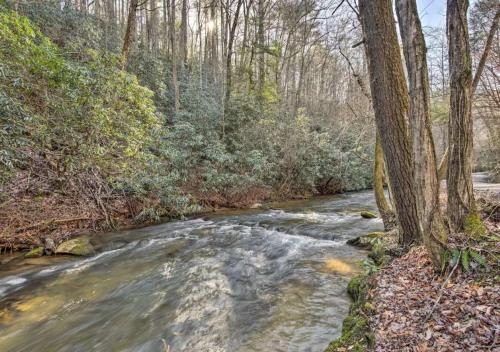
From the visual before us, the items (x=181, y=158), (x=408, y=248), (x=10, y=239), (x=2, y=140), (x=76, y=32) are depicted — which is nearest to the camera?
(x=408, y=248)

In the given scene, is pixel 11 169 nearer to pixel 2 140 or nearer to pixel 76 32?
pixel 2 140

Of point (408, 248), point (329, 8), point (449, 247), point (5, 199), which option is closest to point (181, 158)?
point (5, 199)

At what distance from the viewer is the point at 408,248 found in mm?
4254

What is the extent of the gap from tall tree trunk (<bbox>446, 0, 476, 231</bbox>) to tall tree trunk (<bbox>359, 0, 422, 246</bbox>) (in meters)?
0.91

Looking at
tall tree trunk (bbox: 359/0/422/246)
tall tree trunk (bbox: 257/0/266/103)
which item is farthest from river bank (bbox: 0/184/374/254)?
tall tree trunk (bbox: 257/0/266/103)

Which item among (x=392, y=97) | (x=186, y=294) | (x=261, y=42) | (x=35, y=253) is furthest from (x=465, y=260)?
(x=261, y=42)

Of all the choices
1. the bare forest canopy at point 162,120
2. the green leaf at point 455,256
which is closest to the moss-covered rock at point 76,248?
the bare forest canopy at point 162,120

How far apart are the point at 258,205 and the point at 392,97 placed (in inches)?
374

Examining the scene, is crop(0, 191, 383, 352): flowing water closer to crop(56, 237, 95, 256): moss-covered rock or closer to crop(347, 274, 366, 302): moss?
crop(347, 274, 366, 302): moss

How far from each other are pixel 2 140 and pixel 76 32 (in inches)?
432

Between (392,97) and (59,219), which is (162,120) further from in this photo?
(392,97)

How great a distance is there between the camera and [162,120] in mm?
10492

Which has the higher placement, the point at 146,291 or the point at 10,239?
the point at 10,239

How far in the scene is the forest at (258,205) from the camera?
9.97 feet
